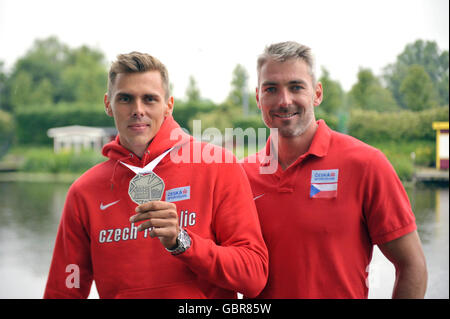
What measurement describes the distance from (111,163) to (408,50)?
260cm

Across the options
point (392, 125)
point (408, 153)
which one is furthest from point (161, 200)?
point (408, 153)

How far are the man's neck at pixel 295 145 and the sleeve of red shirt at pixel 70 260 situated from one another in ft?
2.42

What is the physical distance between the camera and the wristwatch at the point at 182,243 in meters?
1.04

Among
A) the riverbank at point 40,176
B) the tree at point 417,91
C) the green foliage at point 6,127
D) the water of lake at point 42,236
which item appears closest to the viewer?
the tree at point 417,91

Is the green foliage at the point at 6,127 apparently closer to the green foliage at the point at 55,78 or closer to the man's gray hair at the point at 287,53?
the green foliage at the point at 55,78

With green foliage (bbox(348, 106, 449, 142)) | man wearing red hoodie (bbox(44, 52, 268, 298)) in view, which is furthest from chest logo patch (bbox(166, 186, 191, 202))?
green foliage (bbox(348, 106, 449, 142))

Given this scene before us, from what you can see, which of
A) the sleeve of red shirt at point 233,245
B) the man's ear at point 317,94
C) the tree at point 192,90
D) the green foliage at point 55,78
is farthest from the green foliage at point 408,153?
the green foliage at point 55,78

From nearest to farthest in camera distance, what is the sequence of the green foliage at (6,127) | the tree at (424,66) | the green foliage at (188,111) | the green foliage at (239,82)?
the tree at (424,66) → the green foliage at (239,82) → the green foliage at (6,127) → the green foliage at (188,111)

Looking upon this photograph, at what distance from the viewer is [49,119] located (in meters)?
9.28

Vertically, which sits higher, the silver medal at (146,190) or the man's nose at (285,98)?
the man's nose at (285,98)

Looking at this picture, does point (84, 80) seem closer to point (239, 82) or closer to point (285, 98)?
point (239, 82)

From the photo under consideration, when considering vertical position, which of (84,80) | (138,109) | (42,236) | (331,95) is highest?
(84,80)

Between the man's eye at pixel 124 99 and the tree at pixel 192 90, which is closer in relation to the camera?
the man's eye at pixel 124 99

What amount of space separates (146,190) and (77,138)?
7.52 meters
